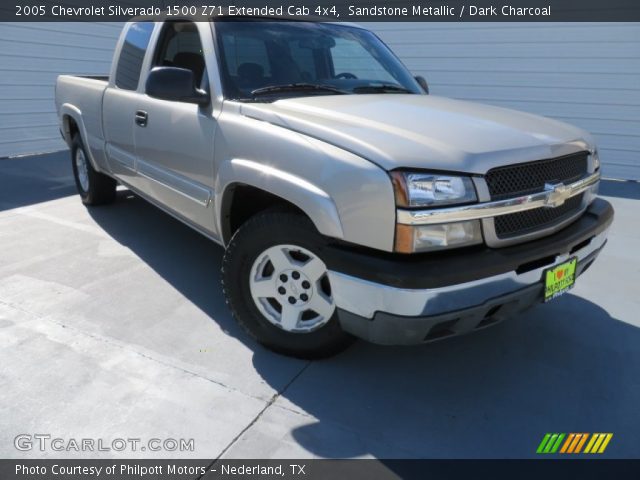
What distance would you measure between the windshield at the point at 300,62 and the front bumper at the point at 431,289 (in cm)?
128

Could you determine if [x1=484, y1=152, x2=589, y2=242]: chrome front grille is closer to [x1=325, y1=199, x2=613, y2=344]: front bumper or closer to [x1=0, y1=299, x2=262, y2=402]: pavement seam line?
[x1=325, y1=199, x2=613, y2=344]: front bumper

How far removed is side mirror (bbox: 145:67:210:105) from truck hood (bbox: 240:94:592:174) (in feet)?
1.28

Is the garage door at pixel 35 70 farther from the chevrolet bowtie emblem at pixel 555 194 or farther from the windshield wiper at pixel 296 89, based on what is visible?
the chevrolet bowtie emblem at pixel 555 194

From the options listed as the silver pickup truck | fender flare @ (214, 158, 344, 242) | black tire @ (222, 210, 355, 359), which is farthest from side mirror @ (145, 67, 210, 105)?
black tire @ (222, 210, 355, 359)

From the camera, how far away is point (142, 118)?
359 centimetres

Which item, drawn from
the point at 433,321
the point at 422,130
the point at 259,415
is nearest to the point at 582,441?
the point at 433,321

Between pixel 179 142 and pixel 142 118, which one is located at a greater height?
pixel 142 118

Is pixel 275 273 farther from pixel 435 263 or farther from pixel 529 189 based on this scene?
pixel 529 189

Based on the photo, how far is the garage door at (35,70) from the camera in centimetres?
836

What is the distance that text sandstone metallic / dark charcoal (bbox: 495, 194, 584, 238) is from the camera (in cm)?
223

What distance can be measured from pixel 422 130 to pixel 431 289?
2.47 ft

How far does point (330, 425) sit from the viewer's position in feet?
7.48

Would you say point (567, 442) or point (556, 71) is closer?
point (567, 442)

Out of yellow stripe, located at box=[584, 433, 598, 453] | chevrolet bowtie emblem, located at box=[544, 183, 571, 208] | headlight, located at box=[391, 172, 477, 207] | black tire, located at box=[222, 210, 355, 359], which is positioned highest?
headlight, located at box=[391, 172, 477, 207]
